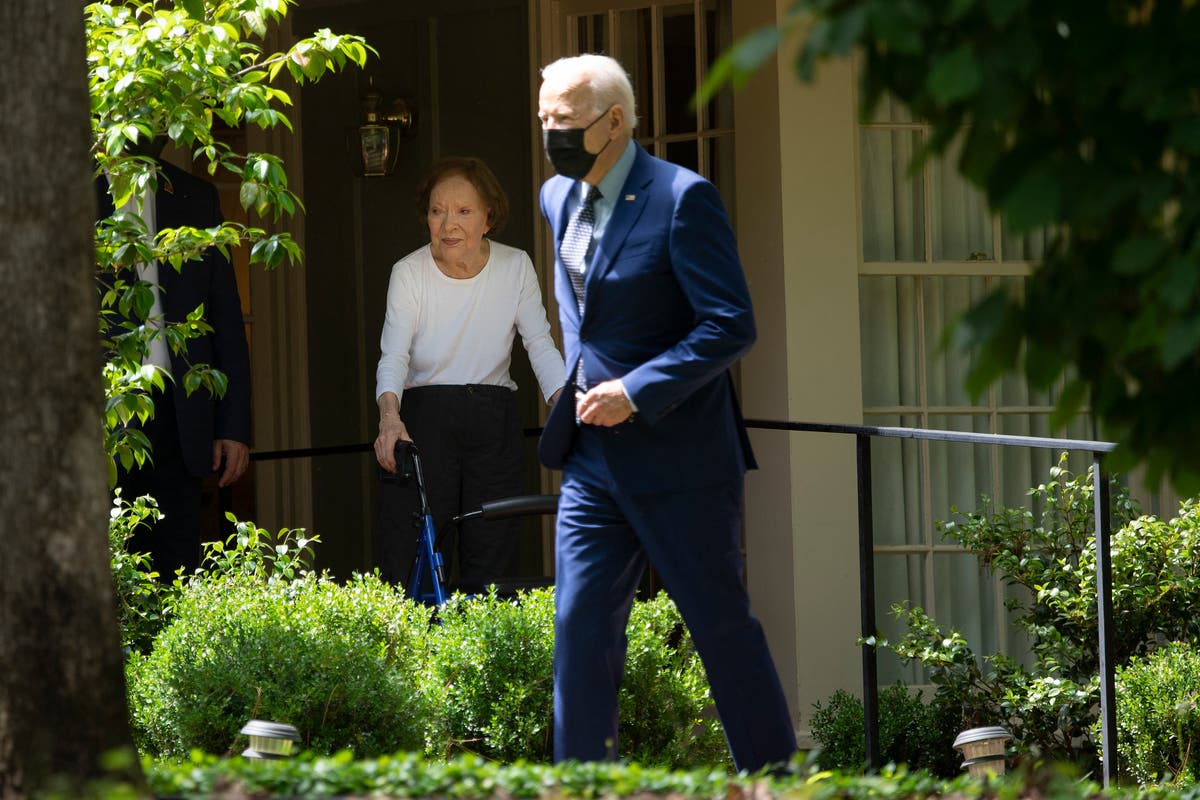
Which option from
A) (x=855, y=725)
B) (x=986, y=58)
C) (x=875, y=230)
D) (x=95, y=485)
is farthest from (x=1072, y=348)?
(x=875, y=230)

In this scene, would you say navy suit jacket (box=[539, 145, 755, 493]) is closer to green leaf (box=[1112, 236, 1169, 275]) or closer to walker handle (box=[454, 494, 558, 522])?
walker handle (box=[454, 494, 558, 522])

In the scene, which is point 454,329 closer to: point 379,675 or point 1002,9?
point 379,675

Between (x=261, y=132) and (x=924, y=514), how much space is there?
3.51 meters

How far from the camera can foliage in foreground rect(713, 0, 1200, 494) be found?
5.24ft

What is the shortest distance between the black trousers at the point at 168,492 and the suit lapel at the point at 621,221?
7.34 ft

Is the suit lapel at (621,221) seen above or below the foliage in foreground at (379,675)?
above

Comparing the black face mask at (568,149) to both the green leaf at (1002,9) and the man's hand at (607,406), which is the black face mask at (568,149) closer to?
the man's hand at (607,406)

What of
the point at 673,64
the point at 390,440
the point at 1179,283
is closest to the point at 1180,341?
the point at 1179,283

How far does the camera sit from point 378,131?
7355mm

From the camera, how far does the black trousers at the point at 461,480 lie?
5.17 meters

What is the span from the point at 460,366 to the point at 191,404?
862 mm

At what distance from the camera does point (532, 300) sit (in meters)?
5.34

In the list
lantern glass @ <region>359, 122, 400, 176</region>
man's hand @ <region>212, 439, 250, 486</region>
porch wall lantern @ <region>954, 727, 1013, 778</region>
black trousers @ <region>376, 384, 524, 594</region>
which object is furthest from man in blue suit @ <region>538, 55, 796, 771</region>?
lantern glass @ <region>359, 122, 400, 176</region>

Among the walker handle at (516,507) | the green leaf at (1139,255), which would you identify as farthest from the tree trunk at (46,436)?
the walker handle at (516,507)
